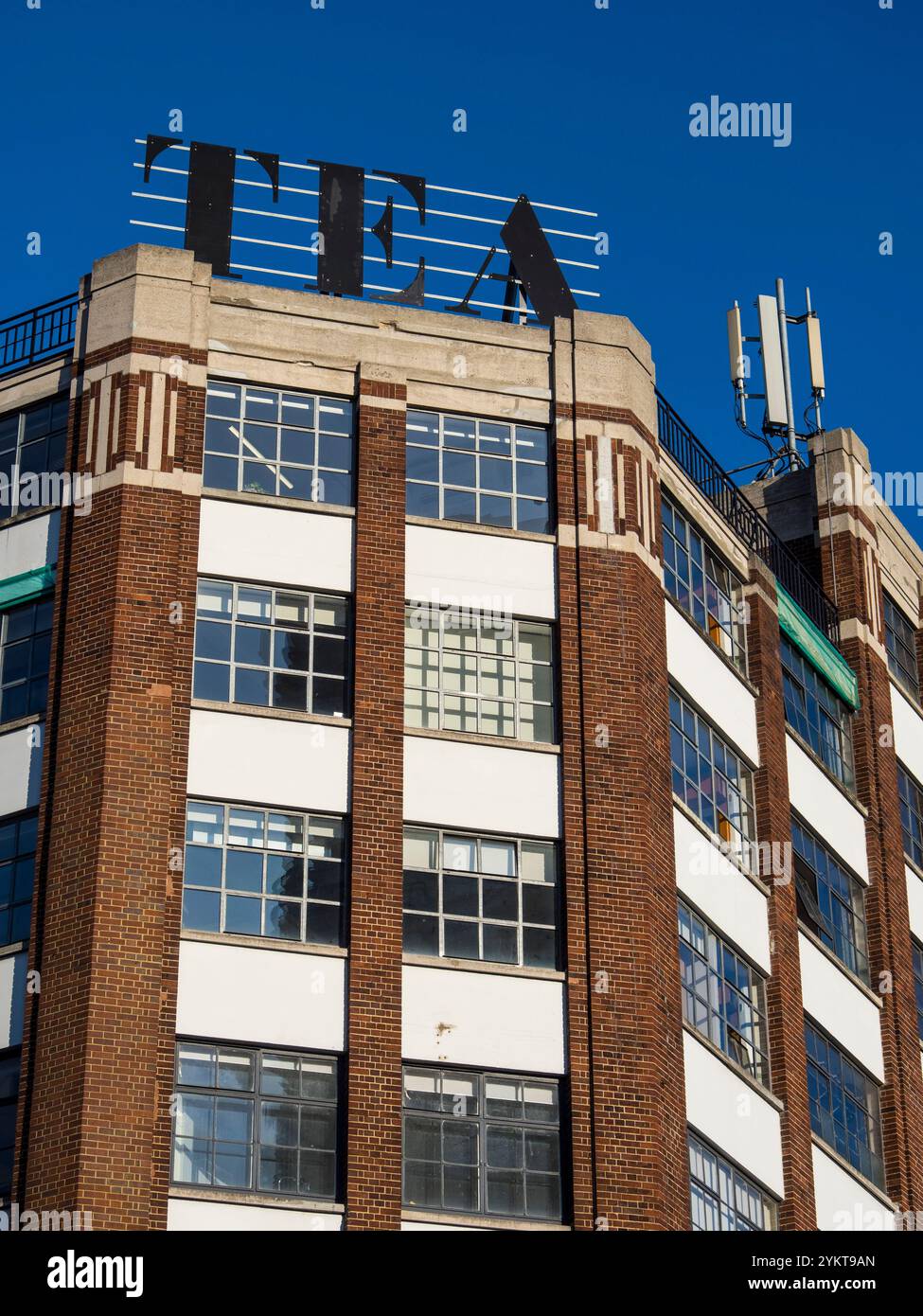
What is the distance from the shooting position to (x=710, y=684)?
40.4 m

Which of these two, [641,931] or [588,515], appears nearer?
[641,931]

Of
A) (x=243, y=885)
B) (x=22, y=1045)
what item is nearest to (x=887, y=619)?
(x=243, y=885)

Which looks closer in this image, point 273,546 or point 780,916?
point 273,546

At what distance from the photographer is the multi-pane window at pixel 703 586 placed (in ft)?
132

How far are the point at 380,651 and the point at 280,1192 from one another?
27.8ft

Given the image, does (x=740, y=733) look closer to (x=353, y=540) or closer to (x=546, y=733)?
(x=546, y=733)

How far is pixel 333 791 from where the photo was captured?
34500mm

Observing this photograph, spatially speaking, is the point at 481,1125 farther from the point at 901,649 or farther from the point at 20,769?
the point at 901,649

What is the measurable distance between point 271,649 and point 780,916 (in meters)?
10.9

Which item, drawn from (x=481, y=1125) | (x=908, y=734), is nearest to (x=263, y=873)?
(x=481, y=1125)

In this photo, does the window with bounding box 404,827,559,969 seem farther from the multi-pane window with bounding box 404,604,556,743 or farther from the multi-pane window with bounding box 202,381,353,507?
the multi-pane window with bounding box 202,381,353,507

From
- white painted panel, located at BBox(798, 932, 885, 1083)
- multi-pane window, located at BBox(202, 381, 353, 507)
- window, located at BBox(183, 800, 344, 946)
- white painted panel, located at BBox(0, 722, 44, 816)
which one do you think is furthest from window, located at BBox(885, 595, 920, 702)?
white painted panel, located at BBox(0, 722, 44, 816)

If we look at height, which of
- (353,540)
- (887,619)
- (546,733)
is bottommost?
(546,733)
